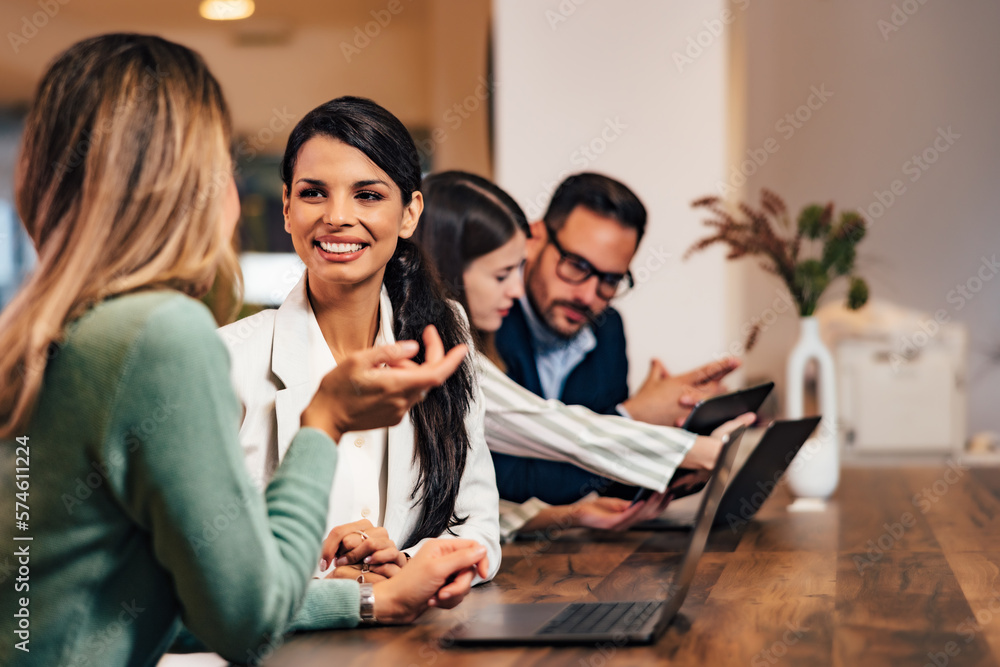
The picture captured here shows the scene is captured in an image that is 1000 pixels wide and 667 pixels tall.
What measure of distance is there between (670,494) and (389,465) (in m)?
0.66

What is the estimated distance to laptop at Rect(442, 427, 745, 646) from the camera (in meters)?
1.03

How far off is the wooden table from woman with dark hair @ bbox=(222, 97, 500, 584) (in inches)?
6.1

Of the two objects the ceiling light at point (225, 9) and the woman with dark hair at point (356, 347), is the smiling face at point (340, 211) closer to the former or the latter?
the woman with dark hair at point (356, 347)

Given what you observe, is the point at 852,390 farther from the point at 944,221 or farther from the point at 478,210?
the point at 478,210

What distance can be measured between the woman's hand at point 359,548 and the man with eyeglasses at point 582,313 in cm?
85

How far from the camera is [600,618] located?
3.64ft

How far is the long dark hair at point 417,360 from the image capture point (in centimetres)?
137

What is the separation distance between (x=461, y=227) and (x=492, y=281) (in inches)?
4.9

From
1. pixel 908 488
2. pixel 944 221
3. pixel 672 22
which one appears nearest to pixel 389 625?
pixel 908 488

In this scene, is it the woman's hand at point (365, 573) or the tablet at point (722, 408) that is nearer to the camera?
the woman's hand at point (365, 573)

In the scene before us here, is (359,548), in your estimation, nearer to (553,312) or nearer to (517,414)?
(517,414)

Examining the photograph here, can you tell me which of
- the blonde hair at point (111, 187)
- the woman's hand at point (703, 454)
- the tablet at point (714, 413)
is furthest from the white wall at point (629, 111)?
the blonde hair at point (111, 187)

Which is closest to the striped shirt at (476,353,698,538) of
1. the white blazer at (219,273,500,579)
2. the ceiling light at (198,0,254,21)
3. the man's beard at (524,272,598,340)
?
the white blazer at (219,273,500,579)

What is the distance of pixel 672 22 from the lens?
3.09m
